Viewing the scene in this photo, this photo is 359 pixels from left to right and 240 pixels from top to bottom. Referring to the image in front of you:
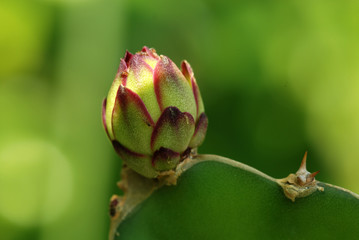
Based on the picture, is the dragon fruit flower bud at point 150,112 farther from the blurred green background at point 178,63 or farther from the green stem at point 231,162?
the blurred green background at point 178,63

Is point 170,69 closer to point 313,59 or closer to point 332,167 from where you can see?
point 332,167

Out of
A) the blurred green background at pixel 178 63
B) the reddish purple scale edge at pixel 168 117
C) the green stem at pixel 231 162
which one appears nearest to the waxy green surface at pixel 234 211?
the green stem at pixel 231 162

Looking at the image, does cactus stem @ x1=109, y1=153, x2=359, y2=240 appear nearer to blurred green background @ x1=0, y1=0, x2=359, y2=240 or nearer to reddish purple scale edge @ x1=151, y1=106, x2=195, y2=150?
reddish purple scale edge @ x1=151, y1=106, x2=195, y2=150

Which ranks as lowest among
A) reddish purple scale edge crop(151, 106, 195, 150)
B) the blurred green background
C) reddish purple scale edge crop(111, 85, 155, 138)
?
the blurred green background

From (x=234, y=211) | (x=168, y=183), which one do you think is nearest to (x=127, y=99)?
(x=168, y=183)

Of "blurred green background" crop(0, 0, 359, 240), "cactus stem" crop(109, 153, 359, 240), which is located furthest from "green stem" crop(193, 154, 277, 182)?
"blurred green background" crop(0, 0, 359, 240)

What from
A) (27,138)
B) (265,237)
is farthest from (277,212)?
(27,138)
